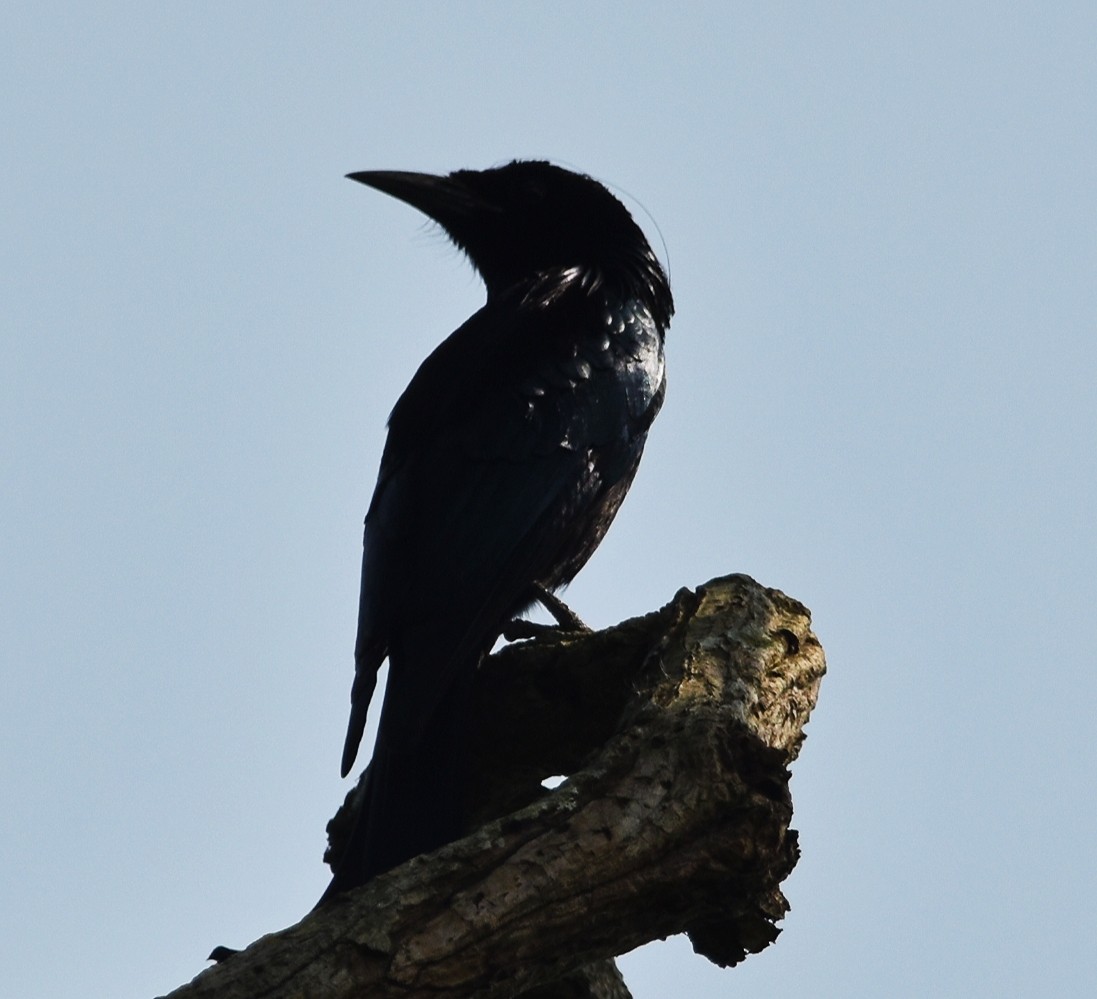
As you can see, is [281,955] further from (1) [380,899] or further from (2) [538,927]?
(2) [538,927]

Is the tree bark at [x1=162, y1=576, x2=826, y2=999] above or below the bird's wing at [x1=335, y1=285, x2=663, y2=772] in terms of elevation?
below

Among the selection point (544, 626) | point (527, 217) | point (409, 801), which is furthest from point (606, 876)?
point (527, 217)

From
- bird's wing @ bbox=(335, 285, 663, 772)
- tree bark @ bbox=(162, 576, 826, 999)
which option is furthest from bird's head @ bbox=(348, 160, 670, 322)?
tree bark @ bbox=(162, 576, 826, 999)

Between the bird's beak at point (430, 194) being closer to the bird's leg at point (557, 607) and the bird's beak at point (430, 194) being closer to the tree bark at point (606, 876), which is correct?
the bird's leg at point (557, 607)

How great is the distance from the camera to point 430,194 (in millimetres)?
7121

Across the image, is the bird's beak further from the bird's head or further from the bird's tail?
the bird's tail

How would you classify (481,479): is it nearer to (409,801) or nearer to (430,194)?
(409,801)

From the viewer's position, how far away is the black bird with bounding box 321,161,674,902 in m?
4.48

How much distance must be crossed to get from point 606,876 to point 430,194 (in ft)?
14.5

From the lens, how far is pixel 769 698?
13.0 feet

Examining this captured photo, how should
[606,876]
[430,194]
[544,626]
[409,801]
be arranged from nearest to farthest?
[606,876], [409,801], [544,626], [430,194]

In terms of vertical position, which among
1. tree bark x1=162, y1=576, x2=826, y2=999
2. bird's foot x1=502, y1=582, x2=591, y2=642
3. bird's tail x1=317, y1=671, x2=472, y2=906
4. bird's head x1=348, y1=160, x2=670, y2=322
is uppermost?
bird's head x1=348, y1=160, x2=670, y2=322

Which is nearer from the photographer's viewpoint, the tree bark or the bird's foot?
the tree bark

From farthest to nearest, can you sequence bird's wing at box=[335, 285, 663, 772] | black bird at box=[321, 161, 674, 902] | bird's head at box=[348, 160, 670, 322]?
bird's head at box=[348, 160, 670, 322] < bird's wing at box=[335, 285, 663, 772] < black bird at box=[321, 161, 674, 902]
